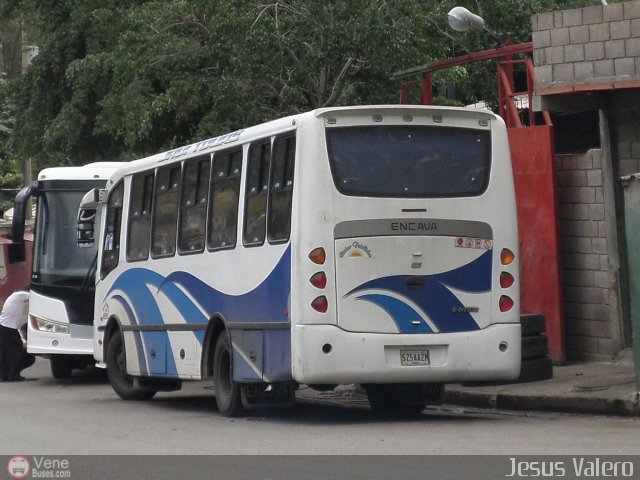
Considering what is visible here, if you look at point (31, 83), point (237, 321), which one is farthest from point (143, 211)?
point (31, 83)

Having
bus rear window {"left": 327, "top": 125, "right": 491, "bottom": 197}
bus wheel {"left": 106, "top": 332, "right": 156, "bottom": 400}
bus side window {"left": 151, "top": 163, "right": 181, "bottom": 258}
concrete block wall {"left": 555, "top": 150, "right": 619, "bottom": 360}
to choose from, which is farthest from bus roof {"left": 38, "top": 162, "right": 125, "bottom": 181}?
bus rear window {"left": 327, "top": 125, "right": 491, "bottom": 197}

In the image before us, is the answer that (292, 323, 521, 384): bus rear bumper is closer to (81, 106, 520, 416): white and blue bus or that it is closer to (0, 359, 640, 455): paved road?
(81, 106, 520, 416): white and blue bus

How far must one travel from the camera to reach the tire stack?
555 inches

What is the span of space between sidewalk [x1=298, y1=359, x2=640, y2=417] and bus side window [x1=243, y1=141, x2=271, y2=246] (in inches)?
131

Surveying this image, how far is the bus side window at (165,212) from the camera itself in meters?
14.5

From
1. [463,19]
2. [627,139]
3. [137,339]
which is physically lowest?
[137,339]

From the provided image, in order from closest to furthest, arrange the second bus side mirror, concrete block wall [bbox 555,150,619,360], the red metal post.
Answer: concrete block wall [bbox 555,150,619,360], the second bus side mirror, the red metal post

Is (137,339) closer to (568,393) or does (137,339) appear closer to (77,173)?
(77,173)

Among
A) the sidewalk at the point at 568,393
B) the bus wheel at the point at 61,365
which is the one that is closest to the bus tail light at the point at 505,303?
the sidewalk at the point at 568,393

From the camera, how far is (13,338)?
65.0ft

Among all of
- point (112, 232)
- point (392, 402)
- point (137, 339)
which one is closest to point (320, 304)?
point (392, 402)

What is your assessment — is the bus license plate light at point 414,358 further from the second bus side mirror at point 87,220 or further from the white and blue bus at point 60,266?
the white and blue bus at point 60,266

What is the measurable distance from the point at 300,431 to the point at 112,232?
6.03m
